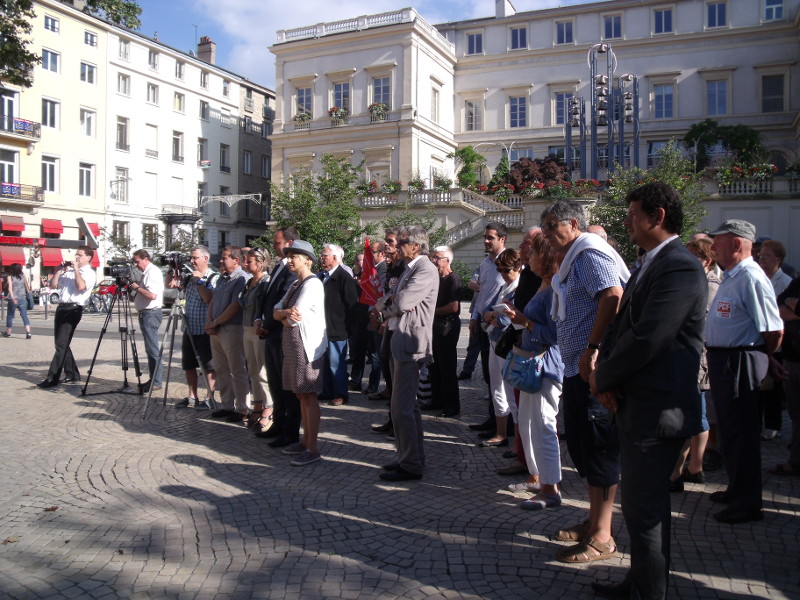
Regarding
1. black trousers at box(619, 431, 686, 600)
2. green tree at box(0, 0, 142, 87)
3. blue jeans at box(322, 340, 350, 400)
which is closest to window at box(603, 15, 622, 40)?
green tree at box(0, 0, 142, 87)

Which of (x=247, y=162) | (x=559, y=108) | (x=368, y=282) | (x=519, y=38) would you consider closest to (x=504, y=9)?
(x=519, y=38)

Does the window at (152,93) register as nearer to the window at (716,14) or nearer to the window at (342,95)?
the window at (342,95)

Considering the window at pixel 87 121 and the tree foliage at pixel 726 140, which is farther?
the window at pixel 87 121

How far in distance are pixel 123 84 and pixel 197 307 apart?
42942mm

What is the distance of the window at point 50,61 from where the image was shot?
40.4m

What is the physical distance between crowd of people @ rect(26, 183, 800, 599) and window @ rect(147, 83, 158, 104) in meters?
42.4

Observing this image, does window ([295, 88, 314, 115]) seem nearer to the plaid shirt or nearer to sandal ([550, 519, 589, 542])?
the plaid shirt

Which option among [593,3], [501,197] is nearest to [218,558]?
[501,197]

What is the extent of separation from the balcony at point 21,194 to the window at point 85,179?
117 inches

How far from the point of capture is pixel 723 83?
135 feet

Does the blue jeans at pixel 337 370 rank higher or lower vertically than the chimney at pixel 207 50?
lower

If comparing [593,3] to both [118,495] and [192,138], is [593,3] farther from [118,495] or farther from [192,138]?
[118,495]

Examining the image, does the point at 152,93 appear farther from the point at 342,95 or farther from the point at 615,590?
the point at 615,590

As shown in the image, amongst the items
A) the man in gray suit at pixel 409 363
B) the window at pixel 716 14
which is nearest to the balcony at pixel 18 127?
the window at pixel 716 14
